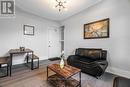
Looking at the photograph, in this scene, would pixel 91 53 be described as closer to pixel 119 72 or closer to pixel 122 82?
pixel 119 72

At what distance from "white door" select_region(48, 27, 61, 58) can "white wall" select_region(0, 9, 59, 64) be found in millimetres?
247

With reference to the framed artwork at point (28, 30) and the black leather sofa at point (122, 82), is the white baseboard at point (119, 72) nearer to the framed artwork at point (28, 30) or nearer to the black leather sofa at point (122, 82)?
the black leather sofa at point (122, 82)

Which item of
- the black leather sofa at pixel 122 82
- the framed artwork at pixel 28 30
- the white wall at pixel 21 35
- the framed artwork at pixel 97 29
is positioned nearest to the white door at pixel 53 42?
the white wall at pixel 21 35

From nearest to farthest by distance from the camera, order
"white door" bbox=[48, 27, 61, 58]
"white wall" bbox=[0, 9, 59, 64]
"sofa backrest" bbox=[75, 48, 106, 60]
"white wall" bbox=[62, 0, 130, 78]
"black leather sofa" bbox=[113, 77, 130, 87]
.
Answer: "black leather sofa" bbox=[113, 77, 130, 87] < "white wall" bbox=[62, 0, 130, 78] < "sofa backrest" bbox=[75, 48, 106, 60] < "white wall" bbox=[0, 9, 59, 64] < "white door" bbox=[48, 27, 61, 58]

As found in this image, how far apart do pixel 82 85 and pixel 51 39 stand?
394cm

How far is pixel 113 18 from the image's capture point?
127 inches

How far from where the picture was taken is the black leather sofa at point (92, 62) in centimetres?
279

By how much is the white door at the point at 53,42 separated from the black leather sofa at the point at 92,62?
2.13 meters

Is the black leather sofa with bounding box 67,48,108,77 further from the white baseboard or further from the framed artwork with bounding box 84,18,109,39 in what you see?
the framed artwork with bounding box 84,18,109,39

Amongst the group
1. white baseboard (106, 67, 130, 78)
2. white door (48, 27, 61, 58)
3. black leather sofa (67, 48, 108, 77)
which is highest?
white door (48, 27, 61, 58)

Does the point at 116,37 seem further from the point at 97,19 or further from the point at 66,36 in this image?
the point at 66,36

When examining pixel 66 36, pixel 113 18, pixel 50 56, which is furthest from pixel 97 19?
pixel 50 56

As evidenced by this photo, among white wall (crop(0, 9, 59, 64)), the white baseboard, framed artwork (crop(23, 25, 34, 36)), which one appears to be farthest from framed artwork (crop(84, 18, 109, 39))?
framed artwork (crop(23, 25, 34, 36))

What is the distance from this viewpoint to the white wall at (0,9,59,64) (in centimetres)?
405
